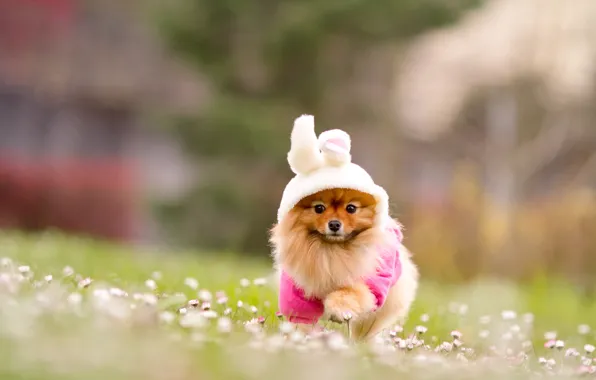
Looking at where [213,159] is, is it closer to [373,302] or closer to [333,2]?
[333,2]

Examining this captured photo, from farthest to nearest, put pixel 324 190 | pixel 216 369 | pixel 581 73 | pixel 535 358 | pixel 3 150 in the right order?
pixel 581 73, pixel 3 150, pixel 535 358, pixel 324 190, pixel 216 369

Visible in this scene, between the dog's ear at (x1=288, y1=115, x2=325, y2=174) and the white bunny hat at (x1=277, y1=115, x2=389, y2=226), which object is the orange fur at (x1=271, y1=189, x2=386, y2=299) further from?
the dog's ear at (x1=288, y1=115, x2=325, y2=174)

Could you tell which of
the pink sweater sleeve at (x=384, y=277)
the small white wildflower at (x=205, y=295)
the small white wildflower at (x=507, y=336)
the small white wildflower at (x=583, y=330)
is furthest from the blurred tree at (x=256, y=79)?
the pink sweater sleeve at (x=384, y=277)

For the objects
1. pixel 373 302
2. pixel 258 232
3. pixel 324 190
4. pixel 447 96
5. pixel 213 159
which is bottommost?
pixel 373 302

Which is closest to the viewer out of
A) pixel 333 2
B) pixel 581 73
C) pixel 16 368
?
pixel 16 368

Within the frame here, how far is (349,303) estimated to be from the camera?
12.4 feet

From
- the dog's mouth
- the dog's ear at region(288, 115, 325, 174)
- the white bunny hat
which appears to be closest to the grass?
the dog's mouth

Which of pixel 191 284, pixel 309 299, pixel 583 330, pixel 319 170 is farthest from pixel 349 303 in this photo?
pixel 583 330

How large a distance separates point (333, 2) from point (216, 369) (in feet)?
34.3

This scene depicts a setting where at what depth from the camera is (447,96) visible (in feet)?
53.7

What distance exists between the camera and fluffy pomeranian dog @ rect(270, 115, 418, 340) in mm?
3910

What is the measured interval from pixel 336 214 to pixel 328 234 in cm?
10

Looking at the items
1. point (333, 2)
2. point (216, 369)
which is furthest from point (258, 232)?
point (216, 369)

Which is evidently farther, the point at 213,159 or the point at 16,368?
the point at 213,159
